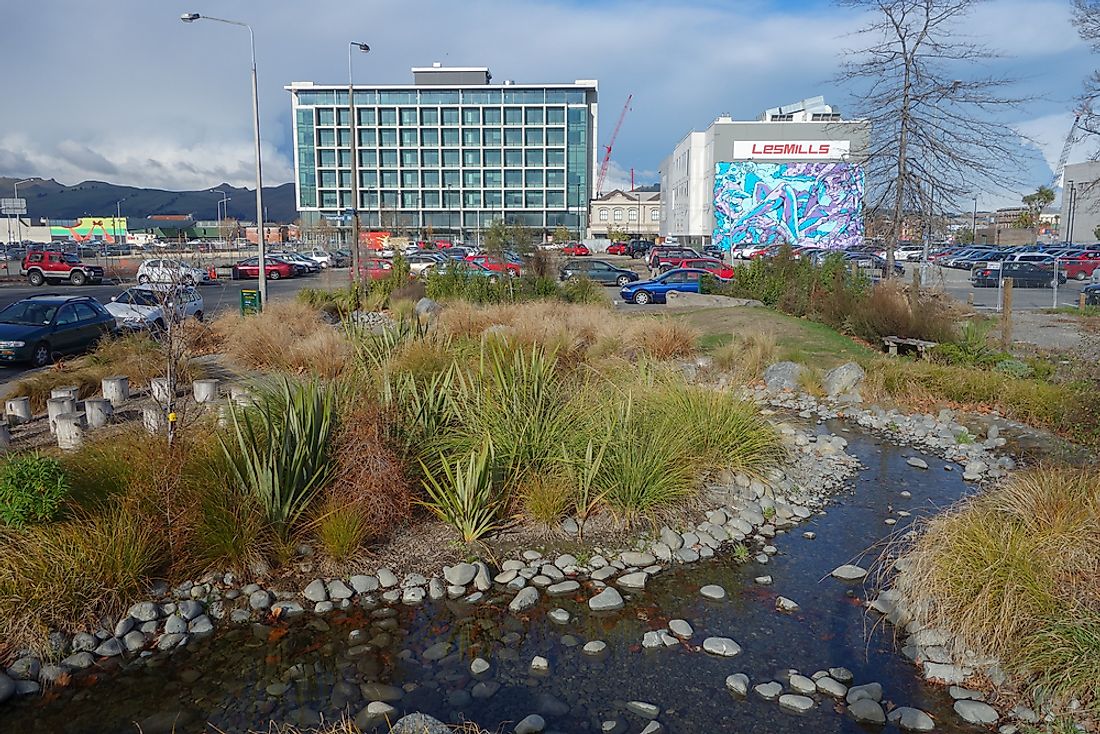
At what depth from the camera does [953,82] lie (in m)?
16.2

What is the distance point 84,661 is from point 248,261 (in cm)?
4509

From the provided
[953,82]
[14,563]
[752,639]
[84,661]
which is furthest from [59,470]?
[953,82]

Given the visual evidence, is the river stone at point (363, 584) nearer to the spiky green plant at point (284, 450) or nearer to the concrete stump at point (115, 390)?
the spiky green plant at point (284, 450)

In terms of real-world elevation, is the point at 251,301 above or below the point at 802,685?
above

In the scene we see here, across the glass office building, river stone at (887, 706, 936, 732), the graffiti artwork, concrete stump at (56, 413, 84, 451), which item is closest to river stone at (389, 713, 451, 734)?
river stone at (887, 706, 936, 732)

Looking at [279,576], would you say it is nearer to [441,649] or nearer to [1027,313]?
[441,649]

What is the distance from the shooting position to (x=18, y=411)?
10.7 meters

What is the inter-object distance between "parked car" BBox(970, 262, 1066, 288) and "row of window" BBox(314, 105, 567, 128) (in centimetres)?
7437

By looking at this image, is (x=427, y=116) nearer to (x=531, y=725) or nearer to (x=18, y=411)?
(x=18, y=411)

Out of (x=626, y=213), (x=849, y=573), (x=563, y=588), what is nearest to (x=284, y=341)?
(x=563, y=588)

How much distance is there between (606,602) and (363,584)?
1858mm

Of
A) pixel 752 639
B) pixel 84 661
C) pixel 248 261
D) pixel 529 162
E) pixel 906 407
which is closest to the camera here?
pixel 84 661

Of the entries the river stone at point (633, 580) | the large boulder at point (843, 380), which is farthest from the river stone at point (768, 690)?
the large boulder at point (843, 380)

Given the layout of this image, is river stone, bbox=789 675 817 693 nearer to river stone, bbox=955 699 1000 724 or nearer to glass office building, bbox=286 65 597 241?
river stone, bbox=955 699 1000 724
